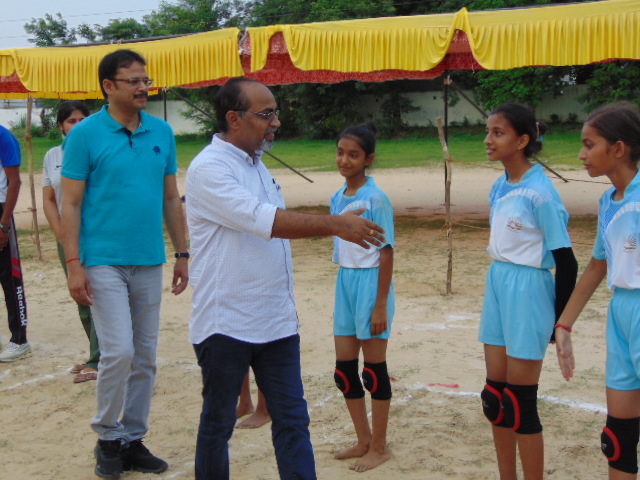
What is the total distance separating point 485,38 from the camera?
27.4 feet

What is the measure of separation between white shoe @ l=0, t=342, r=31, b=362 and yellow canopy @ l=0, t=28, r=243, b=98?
5.01 meters

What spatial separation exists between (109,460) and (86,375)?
1711 mm

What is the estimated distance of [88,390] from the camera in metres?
5.16

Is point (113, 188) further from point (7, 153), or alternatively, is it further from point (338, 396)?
point (7, 153)

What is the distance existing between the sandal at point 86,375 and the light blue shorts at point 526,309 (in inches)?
127

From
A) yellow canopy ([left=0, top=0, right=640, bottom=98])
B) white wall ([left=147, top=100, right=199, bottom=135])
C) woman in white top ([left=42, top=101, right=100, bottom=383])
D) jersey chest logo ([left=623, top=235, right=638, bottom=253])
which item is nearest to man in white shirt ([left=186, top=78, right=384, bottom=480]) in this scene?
jersey chest logo ([left=623, top=235, right=638, bottom=253])

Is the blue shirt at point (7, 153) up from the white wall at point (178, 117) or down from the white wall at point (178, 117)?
down

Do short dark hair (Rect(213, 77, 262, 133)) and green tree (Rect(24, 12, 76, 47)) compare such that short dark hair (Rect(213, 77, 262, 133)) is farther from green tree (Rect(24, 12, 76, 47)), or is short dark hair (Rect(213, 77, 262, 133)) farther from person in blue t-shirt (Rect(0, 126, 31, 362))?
green tree (Rect(24, 12, 76, 47))

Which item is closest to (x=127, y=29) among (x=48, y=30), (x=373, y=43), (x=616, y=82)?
(x=48, y=30)

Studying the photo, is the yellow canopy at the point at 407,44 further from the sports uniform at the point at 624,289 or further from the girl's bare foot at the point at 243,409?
the sports uniform at the point at 624,289

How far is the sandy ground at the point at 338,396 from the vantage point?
3.90 metres

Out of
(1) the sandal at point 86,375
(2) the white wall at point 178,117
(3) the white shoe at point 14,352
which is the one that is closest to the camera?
(1) the sandal at point 86,375

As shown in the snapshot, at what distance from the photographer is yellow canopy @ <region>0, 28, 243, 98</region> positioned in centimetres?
989

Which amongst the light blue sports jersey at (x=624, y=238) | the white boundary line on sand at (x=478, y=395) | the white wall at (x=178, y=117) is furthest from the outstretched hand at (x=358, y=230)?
the white wall at (x=178, y=117)
